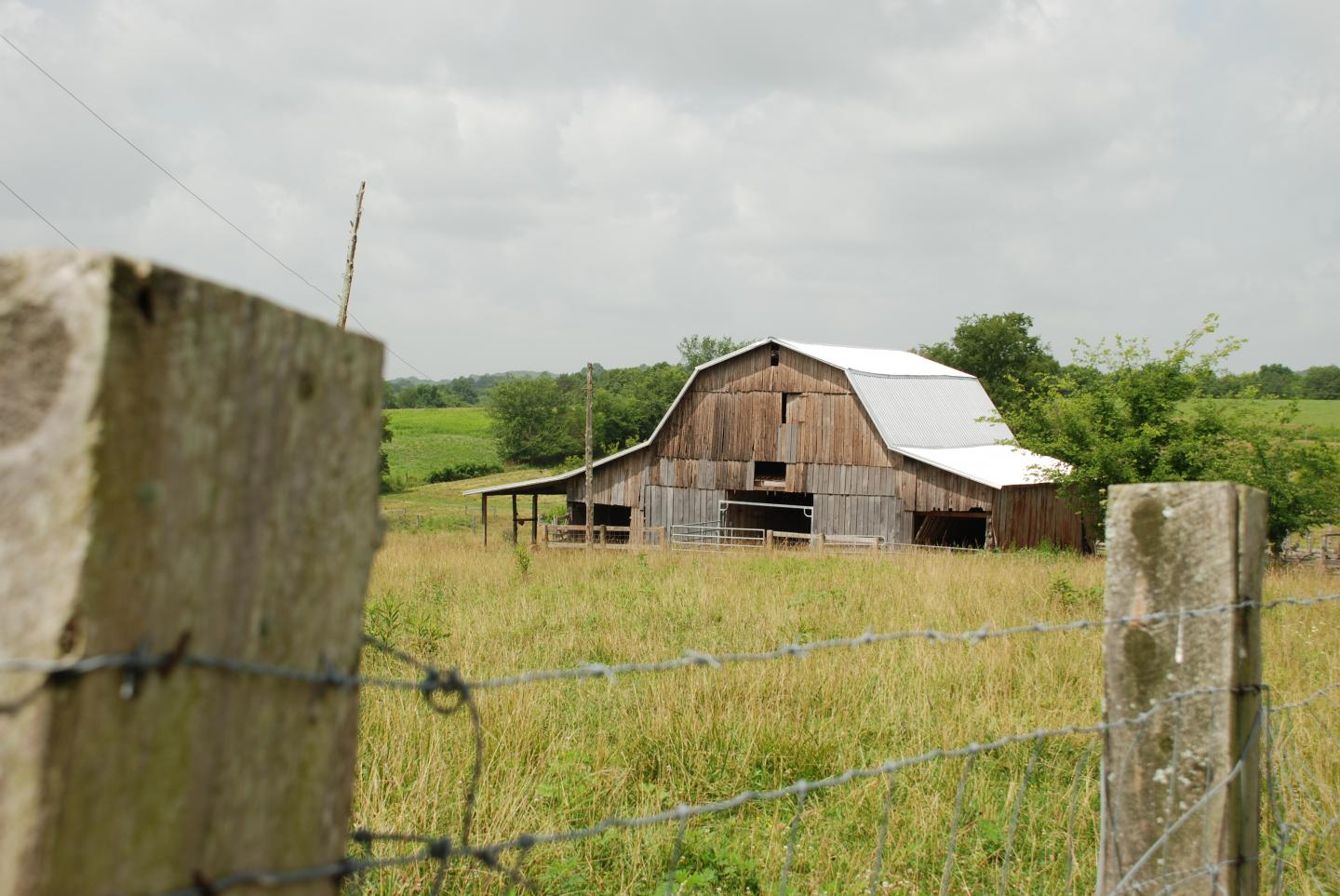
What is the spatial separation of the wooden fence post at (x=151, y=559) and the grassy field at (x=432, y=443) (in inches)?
2758

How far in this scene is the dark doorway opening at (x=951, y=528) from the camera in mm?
27112

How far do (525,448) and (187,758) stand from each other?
278ft

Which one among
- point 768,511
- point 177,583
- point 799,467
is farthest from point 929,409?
point 177,583

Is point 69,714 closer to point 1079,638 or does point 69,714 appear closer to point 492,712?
point 492,712

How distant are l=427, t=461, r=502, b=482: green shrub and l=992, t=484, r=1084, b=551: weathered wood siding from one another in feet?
175

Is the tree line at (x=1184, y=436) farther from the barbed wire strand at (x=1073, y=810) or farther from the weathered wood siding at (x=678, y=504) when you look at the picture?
the barbed wire strand at (x=1073, y=810)

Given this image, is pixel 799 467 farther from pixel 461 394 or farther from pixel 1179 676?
pixel 461 394

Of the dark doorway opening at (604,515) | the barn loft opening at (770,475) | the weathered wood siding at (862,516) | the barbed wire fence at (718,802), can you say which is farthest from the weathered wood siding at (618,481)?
the barbed wire fence at (718,802)

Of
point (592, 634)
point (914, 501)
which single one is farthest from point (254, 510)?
point (914, 501)

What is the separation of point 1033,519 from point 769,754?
24.6 m

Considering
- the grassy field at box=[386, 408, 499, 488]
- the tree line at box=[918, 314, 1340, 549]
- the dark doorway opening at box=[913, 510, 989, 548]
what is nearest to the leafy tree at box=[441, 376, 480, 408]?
the grassy field at box=[386, 408, 499, 488]

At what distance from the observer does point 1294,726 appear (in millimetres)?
4555

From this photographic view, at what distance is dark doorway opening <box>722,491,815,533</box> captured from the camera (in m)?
30.1

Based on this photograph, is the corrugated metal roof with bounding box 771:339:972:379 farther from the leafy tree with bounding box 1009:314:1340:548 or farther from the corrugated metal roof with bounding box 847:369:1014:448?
the leafy tree with bounding box 1009:314:1340:548
